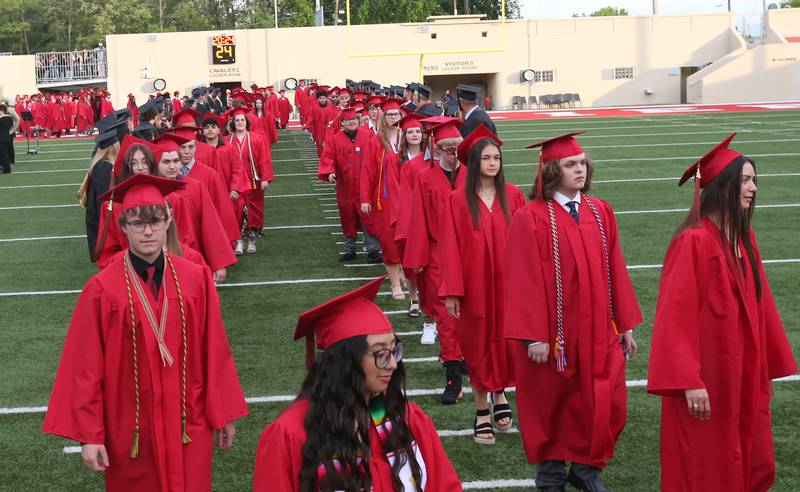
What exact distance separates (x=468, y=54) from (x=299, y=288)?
143ft

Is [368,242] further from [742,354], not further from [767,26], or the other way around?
[767,26]

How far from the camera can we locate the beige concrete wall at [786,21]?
55.6m

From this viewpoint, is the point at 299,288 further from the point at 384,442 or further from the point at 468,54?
the point at 468,54

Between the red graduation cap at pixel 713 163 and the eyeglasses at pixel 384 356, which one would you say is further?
the red graduation cap at pixel 713 163

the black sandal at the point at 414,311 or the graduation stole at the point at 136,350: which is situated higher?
the graduation stole at the point at 136,350

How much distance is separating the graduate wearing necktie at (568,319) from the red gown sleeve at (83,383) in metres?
2.01

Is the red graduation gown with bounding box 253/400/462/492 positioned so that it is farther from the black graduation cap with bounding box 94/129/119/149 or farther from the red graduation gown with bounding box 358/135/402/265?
the red graduation gown with bounding box 358/135/402/265

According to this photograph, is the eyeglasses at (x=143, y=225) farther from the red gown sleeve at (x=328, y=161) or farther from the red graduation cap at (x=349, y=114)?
the red graduation cap at (x=349, y=114)

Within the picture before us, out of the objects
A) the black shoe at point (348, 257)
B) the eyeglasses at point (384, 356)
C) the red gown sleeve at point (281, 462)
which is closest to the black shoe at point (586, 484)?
the eyeglasses at point (384, 356)

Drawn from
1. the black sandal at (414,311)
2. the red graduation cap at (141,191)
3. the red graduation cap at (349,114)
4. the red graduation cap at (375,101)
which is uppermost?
the red graduation cap at (375,101)

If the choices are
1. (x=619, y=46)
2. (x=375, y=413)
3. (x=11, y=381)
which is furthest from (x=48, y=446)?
(x=619, y=46)

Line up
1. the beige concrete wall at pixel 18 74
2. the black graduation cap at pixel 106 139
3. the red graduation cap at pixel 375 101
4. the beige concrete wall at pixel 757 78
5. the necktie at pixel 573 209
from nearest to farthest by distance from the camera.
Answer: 1. the necktie at pixel 573 209
2. the black graduation cap at pixel 106 139
3. the red graduation cap at pixel 375 101
4. the beige concrete wall at pixel 757 78
5. the beige concrete wall at pixel 18 74

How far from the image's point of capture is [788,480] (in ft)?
18.9

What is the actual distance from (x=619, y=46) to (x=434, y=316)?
48160 mm
